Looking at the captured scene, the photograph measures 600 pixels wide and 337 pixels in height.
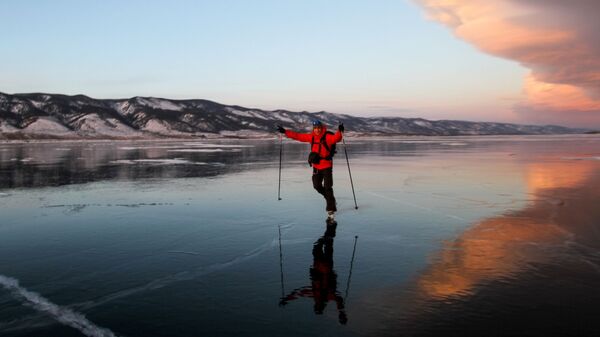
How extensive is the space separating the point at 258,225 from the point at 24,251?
13.8 feet

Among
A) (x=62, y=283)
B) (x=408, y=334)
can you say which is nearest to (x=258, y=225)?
(x=62, y=283)

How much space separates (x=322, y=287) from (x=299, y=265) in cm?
104

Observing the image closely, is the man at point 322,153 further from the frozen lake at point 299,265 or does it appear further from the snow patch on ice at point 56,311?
the snow patch on ice at point 56,311

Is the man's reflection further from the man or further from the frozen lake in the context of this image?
the man

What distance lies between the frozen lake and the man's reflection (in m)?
0.02

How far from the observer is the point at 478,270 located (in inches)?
249

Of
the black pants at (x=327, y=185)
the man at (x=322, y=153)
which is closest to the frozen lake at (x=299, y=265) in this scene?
the black pants at (x=327, y=185)

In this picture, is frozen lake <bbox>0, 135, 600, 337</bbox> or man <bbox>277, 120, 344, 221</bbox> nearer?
frozen lake <bbox>0, 135, 600, 337</bbox>

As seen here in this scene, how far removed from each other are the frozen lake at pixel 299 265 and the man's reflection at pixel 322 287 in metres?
0.02

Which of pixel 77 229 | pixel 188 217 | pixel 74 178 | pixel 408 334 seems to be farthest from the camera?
pixel 74 178

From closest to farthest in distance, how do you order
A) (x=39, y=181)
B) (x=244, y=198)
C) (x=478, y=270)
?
(x=478, y=270) < (x=244, y=198) < (x=39, y=181)

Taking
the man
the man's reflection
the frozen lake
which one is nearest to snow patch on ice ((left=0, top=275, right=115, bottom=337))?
the frozen lake

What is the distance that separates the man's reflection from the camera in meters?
5.12

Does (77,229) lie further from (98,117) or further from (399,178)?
(98,117)
